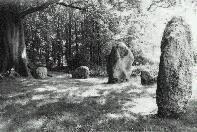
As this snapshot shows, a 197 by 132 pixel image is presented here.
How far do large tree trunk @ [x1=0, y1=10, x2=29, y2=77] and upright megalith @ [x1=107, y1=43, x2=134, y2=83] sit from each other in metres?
8.21

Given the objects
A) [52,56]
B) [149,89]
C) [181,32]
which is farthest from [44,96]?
[52,56]

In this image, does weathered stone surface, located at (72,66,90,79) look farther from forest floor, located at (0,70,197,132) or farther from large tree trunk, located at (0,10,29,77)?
forest floor, located at (0,70,197,132)

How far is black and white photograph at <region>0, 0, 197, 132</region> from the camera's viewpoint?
1041 cm

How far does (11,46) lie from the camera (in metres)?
25.4

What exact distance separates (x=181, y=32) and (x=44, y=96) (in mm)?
7849

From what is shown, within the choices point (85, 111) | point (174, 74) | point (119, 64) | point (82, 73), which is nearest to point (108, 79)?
point (119, 64)

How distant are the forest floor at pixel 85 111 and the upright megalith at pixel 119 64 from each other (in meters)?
3.30

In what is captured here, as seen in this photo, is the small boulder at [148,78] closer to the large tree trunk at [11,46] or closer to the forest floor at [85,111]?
the forest floor at [85,111]

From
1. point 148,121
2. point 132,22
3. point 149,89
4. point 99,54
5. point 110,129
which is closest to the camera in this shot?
point 110,129

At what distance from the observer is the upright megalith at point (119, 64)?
792 inches

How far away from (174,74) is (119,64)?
32.8 ft

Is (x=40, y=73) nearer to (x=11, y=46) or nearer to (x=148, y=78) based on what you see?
(x=11, y=46)

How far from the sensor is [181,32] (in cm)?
1080

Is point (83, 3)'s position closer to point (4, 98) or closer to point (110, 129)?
point (4, 98)
